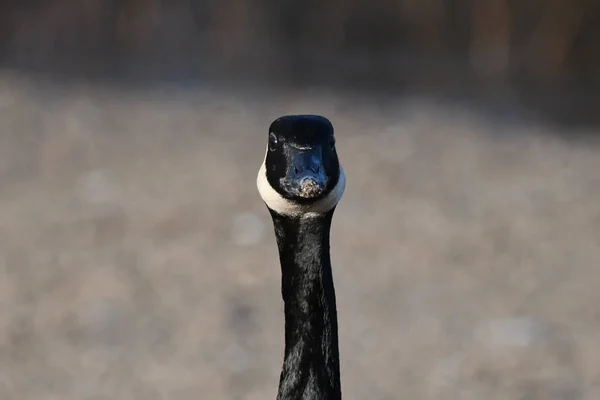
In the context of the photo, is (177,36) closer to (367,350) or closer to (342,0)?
(342,0)

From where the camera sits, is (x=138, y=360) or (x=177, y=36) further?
(x=177, y=36)

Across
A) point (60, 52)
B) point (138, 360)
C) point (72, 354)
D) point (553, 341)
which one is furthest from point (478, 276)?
point (60, 52)

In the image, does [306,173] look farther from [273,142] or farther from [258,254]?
[258,254]

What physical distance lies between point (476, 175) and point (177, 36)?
1.78 metres

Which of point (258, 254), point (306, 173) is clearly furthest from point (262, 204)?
point (306, 173)

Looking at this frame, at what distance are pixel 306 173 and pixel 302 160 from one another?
3 cm

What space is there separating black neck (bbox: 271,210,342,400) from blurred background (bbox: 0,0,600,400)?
892mm

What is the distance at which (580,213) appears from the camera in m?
2.85

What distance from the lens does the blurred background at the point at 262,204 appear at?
86.5 inches

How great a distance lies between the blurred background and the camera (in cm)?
220

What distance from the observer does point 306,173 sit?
3.48ft

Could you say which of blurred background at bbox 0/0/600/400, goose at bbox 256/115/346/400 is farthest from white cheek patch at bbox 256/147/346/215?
blurred background at bbox 0/0/600/400

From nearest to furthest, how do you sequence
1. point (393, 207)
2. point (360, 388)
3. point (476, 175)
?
point (360, 388) < point (393, 207) < point (476, 175)

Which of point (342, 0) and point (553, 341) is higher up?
point (342, 0)
